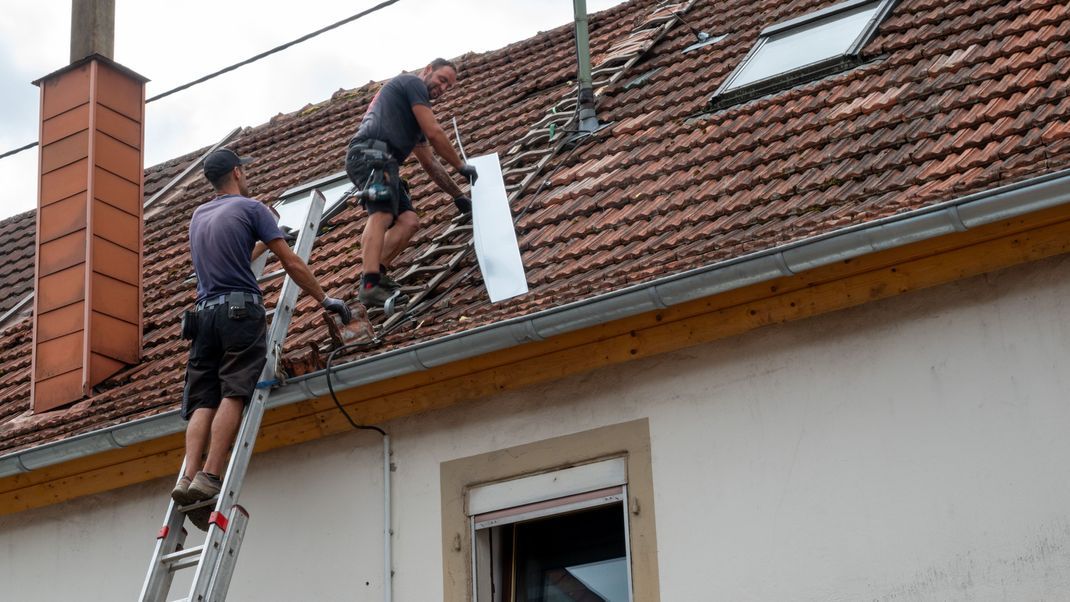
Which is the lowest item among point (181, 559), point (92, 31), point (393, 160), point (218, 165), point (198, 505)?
point (181, 559)

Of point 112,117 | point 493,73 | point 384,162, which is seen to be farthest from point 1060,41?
point 112,117

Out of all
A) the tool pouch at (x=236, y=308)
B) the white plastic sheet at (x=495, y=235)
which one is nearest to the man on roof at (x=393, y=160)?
the white plastic sheet at (x=495, y=235)

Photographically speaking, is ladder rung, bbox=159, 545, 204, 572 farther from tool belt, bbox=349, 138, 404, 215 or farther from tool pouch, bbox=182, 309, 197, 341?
tool belt, bbox=349, 138, 404, 215

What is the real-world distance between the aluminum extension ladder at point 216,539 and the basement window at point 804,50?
2.90 meters

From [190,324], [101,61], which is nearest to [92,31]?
[101,61]

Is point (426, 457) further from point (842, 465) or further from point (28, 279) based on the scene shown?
point (28, 279)

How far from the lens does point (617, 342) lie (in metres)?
6.73

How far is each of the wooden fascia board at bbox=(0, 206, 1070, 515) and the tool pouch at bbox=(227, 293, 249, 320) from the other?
49 centimetres

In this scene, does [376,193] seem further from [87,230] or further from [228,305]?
[87,230]

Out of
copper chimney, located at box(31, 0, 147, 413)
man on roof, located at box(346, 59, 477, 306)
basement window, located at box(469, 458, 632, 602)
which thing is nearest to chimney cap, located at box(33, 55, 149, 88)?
copper chimney, located at box(31, 0, 147, 413)

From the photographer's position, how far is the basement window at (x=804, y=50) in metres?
8.21

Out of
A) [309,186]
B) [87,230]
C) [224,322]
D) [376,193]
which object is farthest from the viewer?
[309,186]

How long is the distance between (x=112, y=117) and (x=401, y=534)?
12.3 ft

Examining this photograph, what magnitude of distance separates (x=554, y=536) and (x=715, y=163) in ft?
6.32
